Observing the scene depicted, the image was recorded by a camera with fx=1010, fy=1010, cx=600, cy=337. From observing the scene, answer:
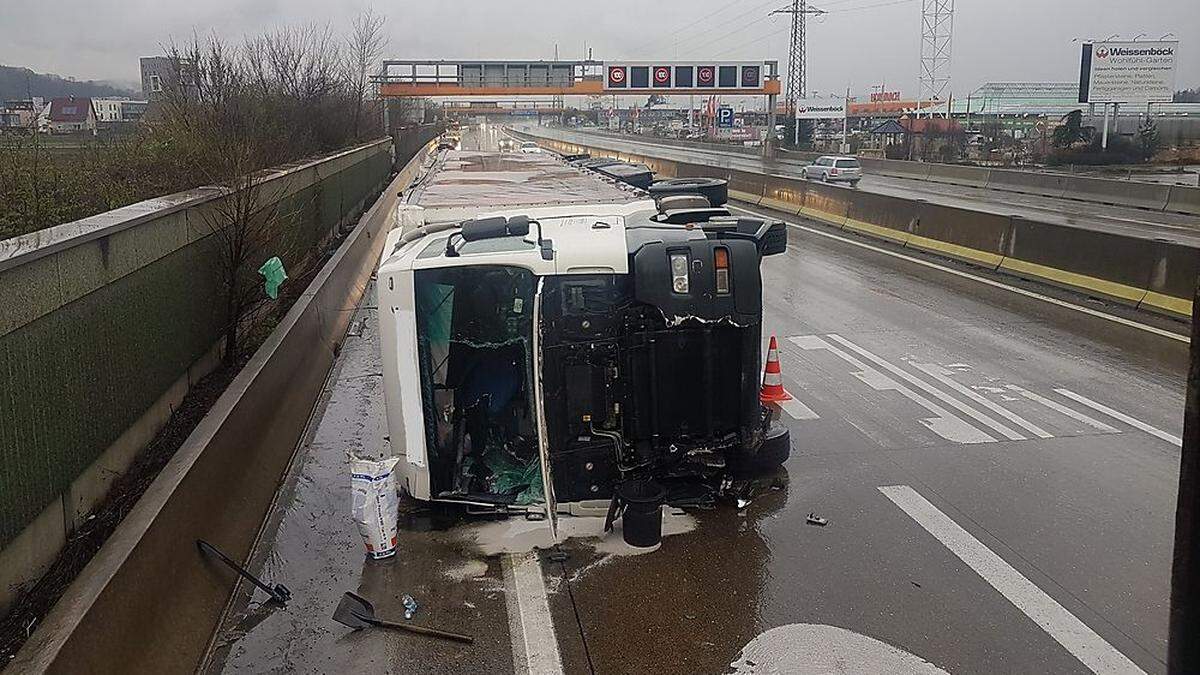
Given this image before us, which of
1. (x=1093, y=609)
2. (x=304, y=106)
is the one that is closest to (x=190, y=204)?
(x=1093, y=609)

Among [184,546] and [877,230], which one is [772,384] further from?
[877,230]

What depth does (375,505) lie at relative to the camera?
6.18m

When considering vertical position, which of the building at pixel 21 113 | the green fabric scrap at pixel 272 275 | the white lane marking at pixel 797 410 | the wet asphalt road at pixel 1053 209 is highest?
the building at pixel 21 113

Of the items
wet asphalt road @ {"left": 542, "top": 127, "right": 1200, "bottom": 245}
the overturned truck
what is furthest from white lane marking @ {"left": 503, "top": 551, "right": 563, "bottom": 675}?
wet asphalt road @ {"left": 542, "top": 127, "right": 1200, "bottom": 245}

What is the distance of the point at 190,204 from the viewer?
7.94 metres

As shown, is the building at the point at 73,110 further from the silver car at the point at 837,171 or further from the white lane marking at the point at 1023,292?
the silver car at the point at 837,171

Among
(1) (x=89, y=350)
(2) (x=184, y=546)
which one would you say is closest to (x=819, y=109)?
(1) (x=89, y=350)

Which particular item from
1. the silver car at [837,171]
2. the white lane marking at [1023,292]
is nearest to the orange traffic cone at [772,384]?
the white lane marking at [1023,292]

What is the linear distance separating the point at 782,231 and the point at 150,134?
25.5ft

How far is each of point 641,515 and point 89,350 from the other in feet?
11.0

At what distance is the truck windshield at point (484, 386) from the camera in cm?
696

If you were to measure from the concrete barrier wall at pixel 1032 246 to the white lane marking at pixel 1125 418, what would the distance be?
2537mm

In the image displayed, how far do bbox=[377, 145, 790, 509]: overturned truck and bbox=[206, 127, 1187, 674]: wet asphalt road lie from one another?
1.46 ft

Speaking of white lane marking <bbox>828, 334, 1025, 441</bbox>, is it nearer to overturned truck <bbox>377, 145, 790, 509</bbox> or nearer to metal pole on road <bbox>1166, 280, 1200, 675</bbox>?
overturned truck <bbox>377, 145, 790, 509</bbox>
